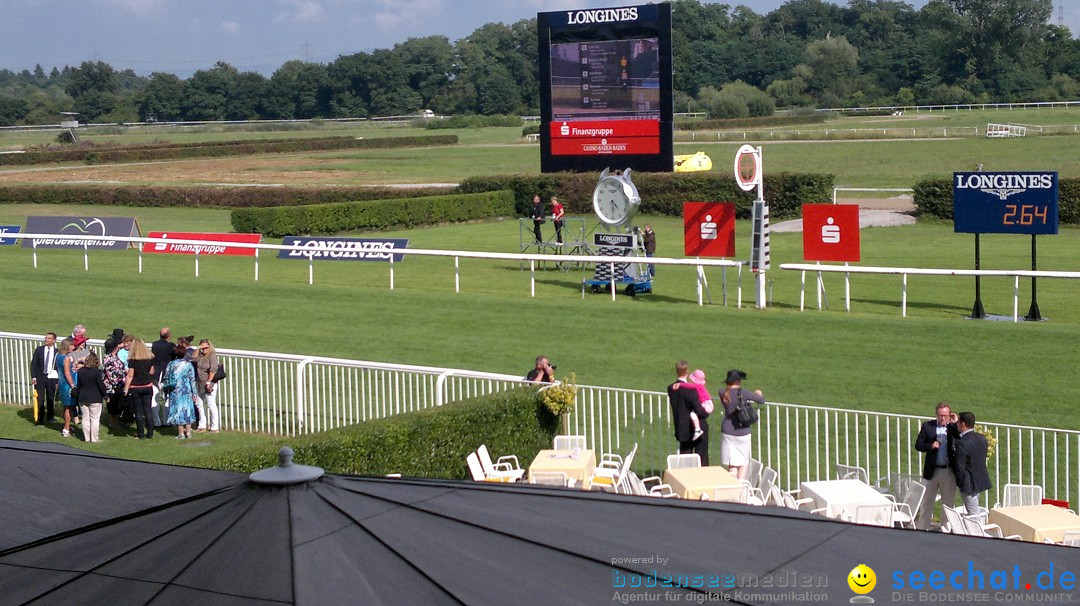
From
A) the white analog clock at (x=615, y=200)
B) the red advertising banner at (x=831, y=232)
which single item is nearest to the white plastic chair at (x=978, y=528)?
the red advertising banner at (x=831, y=232)

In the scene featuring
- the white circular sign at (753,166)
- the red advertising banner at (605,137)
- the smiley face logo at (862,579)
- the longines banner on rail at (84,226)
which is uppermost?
the red advertising banner at (605,137)

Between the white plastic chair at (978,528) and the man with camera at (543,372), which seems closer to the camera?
the white plastic chair at (978,528)

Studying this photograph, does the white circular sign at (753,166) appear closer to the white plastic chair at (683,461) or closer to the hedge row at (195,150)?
the white plastic chair at (683,461)

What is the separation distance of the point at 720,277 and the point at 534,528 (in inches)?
703

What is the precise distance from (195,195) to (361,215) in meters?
11.8

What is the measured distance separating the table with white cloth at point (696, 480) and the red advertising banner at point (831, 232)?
355 inches

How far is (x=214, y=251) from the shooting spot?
23812mm

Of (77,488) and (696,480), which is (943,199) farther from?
(77,488)

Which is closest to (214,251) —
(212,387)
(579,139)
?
(579,139)

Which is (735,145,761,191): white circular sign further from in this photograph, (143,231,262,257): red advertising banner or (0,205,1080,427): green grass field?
(143,231,262,257): red advertising banner

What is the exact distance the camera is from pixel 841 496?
8.20m

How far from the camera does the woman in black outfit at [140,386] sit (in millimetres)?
11844

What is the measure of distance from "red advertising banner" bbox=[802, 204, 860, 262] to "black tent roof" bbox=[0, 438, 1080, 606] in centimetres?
1359

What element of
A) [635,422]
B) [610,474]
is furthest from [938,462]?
[635,422]
